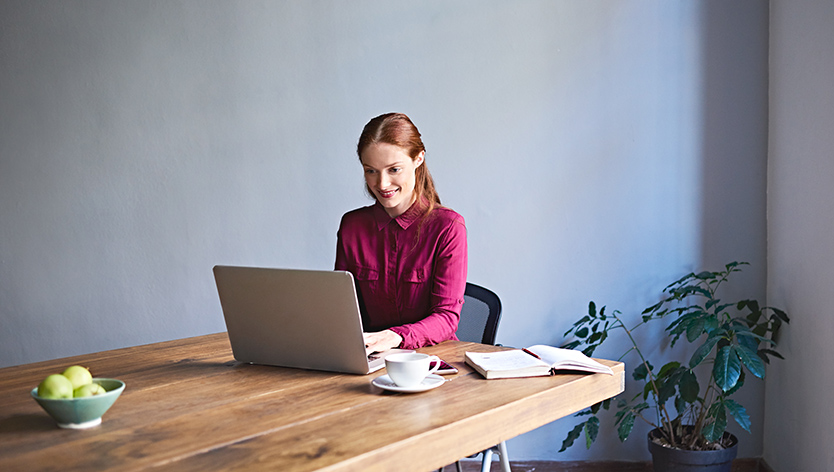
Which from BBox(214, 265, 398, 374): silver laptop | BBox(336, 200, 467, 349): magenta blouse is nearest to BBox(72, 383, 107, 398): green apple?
BBox(214, 265, 398, 374): silver laptop

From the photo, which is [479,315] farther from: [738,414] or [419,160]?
[738,414]

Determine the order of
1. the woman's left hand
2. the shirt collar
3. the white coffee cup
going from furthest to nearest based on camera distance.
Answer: the shirt collar → the woman's left hand → the white coffee cup

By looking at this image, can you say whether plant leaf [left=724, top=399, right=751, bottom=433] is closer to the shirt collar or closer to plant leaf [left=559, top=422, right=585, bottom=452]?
plant leaf [left=559, top=422, right=585, bottom=452]

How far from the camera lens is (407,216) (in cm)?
202

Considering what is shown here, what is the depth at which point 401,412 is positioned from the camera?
1149mm

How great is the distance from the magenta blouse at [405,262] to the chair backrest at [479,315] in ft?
0.50

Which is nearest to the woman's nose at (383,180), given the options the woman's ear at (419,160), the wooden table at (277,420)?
the woman's ear at (419,160)

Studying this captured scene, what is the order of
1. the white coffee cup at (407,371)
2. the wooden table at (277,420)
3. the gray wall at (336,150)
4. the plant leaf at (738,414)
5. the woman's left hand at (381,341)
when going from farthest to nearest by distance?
the gray wall at (336,150)
the plant leaf at (738,414)
the woman's left hand at (381,341)
the white coffee cup at (407,371)
the wooden table at (277,420)

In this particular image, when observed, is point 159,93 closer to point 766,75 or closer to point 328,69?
point 328,69

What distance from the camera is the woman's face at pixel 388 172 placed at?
190 centimetres

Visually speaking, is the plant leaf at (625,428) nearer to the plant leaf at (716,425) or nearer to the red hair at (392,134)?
the plant leaf at (716,425)

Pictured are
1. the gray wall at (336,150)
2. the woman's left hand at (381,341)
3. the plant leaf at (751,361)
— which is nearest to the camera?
the woman's left hand at (381,341)

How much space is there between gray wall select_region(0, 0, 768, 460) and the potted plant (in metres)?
0.10

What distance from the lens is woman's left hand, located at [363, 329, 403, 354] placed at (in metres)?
1.53
